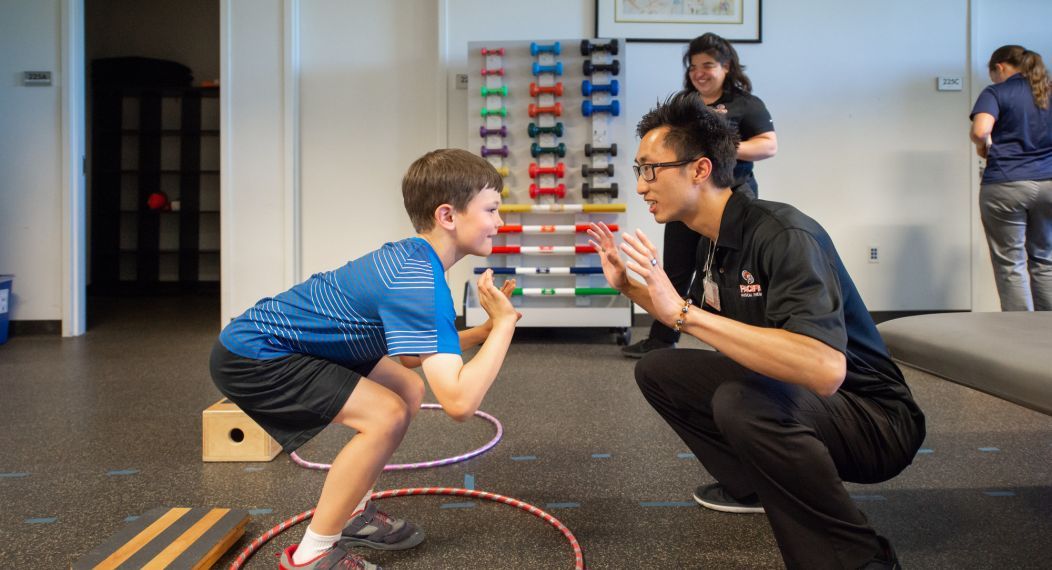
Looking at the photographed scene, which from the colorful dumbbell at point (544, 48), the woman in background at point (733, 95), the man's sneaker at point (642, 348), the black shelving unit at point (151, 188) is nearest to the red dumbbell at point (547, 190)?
the colorful dumbbell at point (544, 48)

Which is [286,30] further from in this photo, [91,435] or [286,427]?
[286,427]

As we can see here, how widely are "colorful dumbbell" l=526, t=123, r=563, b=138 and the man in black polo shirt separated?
2.66m

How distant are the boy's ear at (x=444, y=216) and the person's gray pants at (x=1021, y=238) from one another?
315cm

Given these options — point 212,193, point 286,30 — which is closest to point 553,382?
point 286,30

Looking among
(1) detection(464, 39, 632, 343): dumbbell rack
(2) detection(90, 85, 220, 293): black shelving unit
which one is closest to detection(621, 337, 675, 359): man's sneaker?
(1) detection(464, 39, 632, 343): dumbbell rack

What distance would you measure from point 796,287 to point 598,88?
3.17 meters

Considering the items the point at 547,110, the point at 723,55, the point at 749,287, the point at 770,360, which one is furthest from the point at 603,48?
the point at 770,360

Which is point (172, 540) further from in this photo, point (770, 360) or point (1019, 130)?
point (1019, 130)

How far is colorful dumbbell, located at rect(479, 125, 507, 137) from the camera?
4234 millimetres

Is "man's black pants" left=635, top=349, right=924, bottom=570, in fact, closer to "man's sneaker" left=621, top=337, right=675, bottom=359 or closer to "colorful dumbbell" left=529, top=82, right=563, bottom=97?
"man's sneaker" left=621, top=337, right=675, bottom=359

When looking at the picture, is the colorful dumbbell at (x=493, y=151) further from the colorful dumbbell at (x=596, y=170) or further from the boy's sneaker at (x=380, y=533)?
the boy's sneaker at (x=380, y=533)

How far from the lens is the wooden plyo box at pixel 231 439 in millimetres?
2107

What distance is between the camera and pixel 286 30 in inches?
179

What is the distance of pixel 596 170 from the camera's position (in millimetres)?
4188
